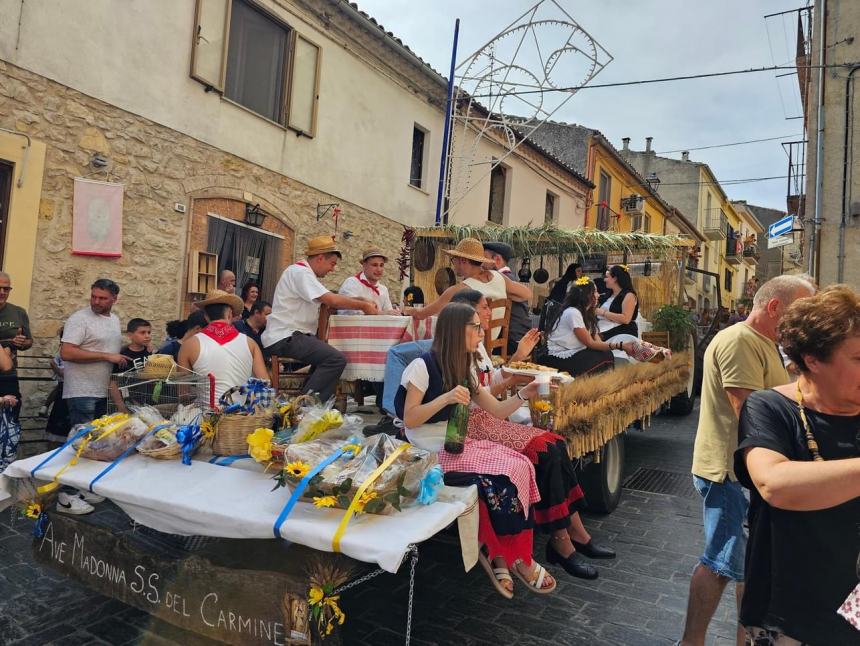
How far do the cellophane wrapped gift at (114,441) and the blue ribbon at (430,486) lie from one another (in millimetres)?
1542

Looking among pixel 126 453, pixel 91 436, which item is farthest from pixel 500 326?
pixel 91 436

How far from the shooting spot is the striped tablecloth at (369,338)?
4.68 m

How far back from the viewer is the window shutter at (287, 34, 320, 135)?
9422mm

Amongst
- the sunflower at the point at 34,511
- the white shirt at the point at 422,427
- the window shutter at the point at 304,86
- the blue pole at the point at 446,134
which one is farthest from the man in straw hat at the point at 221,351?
the blue pole at the point at 446,134

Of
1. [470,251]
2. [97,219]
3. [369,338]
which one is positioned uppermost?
[97,219]

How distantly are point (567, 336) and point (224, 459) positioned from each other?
3.30 m

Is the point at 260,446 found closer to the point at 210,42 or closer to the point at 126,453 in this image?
the point at 126,453

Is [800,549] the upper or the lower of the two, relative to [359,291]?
lower

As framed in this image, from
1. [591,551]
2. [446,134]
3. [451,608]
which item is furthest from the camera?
[446,134]

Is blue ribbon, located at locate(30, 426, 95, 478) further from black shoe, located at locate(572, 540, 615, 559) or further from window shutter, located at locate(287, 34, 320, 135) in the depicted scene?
window shutter, located at locate(287, 34, 320, 135)

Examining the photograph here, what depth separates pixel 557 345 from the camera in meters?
5.45

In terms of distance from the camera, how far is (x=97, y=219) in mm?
6660

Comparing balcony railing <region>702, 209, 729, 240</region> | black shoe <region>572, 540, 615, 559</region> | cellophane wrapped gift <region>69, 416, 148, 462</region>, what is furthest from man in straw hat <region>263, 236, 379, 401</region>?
balcony railing <region>702, 209, 729, 240</region>

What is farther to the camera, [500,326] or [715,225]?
[715,225]
